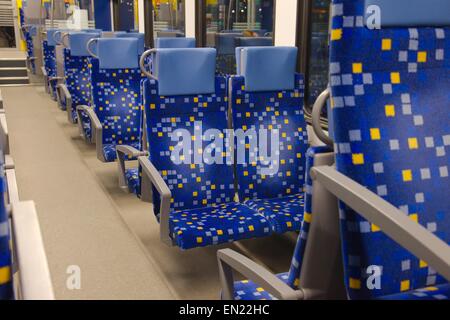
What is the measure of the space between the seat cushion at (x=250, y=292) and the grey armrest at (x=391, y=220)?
18.0 inches

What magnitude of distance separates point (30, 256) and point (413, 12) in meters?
1.06

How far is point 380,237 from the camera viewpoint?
1201 millimetres

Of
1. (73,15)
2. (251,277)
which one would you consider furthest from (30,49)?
(251,277)

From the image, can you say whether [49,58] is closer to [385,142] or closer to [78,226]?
[78,226]

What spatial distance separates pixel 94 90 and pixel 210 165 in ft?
5.43

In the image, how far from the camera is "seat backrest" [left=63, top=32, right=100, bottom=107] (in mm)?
4941

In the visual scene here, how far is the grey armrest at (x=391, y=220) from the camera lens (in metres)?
0.95

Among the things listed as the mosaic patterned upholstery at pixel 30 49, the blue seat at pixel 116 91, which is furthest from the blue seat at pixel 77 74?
the mosaic patterned upholstery at pixel 30 49

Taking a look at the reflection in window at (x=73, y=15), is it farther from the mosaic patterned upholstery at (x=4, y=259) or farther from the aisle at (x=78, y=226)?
the mosaic patterned upholstery at (x=4, y=259)

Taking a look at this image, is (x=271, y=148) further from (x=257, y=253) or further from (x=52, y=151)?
(x=52, y=151)

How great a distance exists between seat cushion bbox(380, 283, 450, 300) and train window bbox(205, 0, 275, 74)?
271 centimetres

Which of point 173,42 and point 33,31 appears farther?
point 33,31

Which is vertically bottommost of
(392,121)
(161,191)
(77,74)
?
(161,191)

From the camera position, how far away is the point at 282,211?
2.44m
